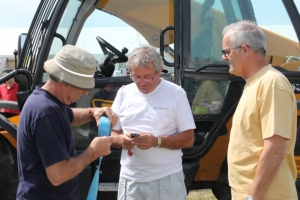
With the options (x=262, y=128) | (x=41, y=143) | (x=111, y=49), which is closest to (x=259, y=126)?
(x=262, y=128)

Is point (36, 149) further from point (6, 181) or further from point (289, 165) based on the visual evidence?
point (6, 181)

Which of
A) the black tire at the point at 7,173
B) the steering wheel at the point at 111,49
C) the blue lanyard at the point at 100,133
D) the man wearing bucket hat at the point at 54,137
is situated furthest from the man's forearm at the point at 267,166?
the black tire at the point at 7,173

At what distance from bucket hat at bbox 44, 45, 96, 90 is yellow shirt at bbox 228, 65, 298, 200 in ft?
2.70

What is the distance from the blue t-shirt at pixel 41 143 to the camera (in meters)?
2.32

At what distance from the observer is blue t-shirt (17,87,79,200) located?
2.32 meters

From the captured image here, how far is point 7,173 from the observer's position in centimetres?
407

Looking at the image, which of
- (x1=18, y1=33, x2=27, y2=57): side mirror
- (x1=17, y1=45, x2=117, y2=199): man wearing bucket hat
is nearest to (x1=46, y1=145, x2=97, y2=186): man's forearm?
(x1=17, y1=45, x2=117, y2=199): man wearing bucket hat

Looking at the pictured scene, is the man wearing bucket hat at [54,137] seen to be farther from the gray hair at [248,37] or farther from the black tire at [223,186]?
the black tire at [223,186]

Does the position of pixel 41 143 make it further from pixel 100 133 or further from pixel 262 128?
pixel 262 128

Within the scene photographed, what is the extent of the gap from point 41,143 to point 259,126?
1.09 meters

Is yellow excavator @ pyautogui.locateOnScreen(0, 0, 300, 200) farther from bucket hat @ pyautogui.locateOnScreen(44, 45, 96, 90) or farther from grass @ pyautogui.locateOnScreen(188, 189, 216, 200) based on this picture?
grass @ pyautogui.locateOnScreen(188, 189, 216, 200)

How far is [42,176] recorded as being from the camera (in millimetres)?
2404

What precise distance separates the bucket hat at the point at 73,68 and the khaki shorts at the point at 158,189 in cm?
88

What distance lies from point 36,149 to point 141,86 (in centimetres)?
97
